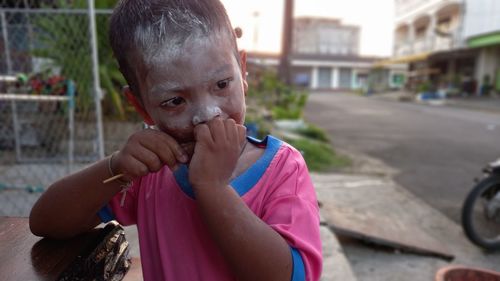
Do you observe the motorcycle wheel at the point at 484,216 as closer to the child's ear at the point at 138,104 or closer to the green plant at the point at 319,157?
the green plant at the point at 319,157

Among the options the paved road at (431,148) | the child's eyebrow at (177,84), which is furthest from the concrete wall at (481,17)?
the child's eyebrow at (177,84)

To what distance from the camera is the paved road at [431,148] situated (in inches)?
212

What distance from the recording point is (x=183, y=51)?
0.81 meters

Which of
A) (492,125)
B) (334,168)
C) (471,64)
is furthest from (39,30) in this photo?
(471,64)

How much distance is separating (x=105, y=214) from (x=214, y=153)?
1.46 ft

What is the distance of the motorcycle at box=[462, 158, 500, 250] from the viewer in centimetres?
356

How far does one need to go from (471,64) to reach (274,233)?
30735 millimetres

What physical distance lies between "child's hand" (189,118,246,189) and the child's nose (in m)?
0.02

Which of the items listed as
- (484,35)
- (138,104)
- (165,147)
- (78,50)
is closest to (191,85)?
(165,147)

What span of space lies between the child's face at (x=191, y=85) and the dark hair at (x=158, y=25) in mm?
24

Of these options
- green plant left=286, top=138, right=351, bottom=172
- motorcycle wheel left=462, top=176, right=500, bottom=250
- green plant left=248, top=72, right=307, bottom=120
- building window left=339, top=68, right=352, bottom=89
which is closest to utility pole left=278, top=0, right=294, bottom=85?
green plant left=248, top=72, right=307, bottom=120

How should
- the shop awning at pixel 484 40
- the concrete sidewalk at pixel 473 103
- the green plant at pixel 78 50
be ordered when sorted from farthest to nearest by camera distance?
the shop awning at pixel 484 40 → the concrete sidewalk at pixel 473 103 → the green plant at pixel 78 50

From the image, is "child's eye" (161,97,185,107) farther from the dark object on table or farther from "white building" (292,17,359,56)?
"white building" (292,17,359,56)

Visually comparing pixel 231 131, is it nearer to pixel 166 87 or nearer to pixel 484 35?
pixel 166 87
